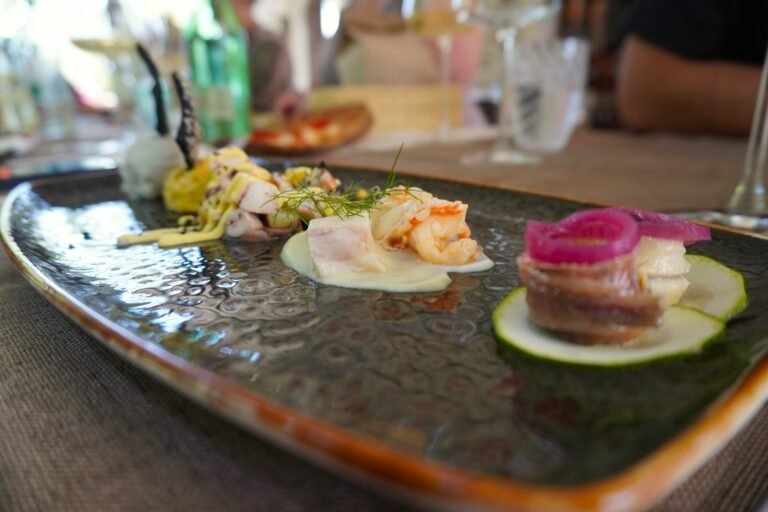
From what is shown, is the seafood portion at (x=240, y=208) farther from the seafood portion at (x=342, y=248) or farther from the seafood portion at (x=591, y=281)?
the seafood portion at (x=591, y=281)

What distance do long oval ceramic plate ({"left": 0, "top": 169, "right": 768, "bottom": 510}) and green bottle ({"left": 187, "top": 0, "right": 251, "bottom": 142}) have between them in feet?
6.15

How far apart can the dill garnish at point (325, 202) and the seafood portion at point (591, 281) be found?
420mm

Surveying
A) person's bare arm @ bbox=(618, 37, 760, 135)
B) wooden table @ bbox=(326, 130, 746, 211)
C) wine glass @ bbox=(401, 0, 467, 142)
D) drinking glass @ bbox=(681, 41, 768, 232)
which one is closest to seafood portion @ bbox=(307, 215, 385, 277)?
wooden table @ bbox=(326, 130, 746, 211)

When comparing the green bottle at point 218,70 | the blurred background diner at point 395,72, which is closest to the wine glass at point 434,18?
the blurred background diner at point 395,72

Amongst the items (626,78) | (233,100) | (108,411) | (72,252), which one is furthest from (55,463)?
(626,78)

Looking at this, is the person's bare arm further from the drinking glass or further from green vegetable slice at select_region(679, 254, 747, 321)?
green vegetable slice at select_region(679, 254, 747, 321)

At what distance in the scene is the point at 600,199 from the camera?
5.69 ft

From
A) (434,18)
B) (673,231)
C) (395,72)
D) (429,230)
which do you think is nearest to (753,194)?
(673,231)

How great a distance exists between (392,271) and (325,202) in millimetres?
267

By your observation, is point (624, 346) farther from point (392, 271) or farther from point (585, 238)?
point (392, 271)

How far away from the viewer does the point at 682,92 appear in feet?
10.4

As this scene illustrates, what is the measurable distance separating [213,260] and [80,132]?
11.9 ft

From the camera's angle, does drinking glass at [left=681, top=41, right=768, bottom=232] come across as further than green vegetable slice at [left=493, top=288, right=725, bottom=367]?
Yes

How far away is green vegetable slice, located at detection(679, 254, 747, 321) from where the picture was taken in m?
0.76
